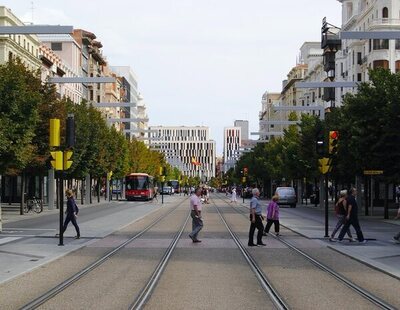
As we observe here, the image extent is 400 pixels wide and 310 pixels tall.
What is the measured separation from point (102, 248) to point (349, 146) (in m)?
24.0

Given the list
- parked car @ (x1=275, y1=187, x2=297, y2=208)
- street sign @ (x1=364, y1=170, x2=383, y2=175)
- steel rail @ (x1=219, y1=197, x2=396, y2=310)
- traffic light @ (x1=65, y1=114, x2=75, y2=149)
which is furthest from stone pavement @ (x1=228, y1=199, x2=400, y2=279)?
parked car @ (x1=275, y1=187, x2=297, y2=208)

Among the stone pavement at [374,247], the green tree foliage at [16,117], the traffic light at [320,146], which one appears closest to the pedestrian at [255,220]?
the stone pavement at [374,247]

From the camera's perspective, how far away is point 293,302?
1270cm

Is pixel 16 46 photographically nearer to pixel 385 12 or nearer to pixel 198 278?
pixel 385 12

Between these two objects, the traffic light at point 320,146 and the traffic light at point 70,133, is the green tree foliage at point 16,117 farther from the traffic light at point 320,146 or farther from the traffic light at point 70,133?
the traffic light at point 320,146

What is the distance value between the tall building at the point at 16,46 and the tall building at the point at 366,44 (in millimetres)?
32472

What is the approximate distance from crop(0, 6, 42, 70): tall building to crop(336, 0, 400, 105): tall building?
107 ft

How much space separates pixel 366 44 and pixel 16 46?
3841 centimetres

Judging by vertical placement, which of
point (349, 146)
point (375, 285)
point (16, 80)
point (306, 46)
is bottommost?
point (375, 285)

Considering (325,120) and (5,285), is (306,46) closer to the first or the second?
(325,120)

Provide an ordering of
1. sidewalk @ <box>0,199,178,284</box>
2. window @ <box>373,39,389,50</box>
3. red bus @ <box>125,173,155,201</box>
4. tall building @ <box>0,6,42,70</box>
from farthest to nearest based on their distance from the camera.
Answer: red bus @ <box>125,173,155,201</box>, window @ <box>373,39,389,50</box>, tall building @ <box>0,6,42,70</box>, sidewalk @ <box>0,199,178,284</box>

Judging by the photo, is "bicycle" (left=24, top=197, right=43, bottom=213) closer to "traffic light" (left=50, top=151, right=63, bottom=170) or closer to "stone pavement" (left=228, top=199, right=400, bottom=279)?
"stone pavement" (left=228, top=199, right=400, bottom=279)

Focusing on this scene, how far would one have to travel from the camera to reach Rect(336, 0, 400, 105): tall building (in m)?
84.3

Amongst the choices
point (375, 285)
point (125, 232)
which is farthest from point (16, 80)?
Answer: point (375, 285)
